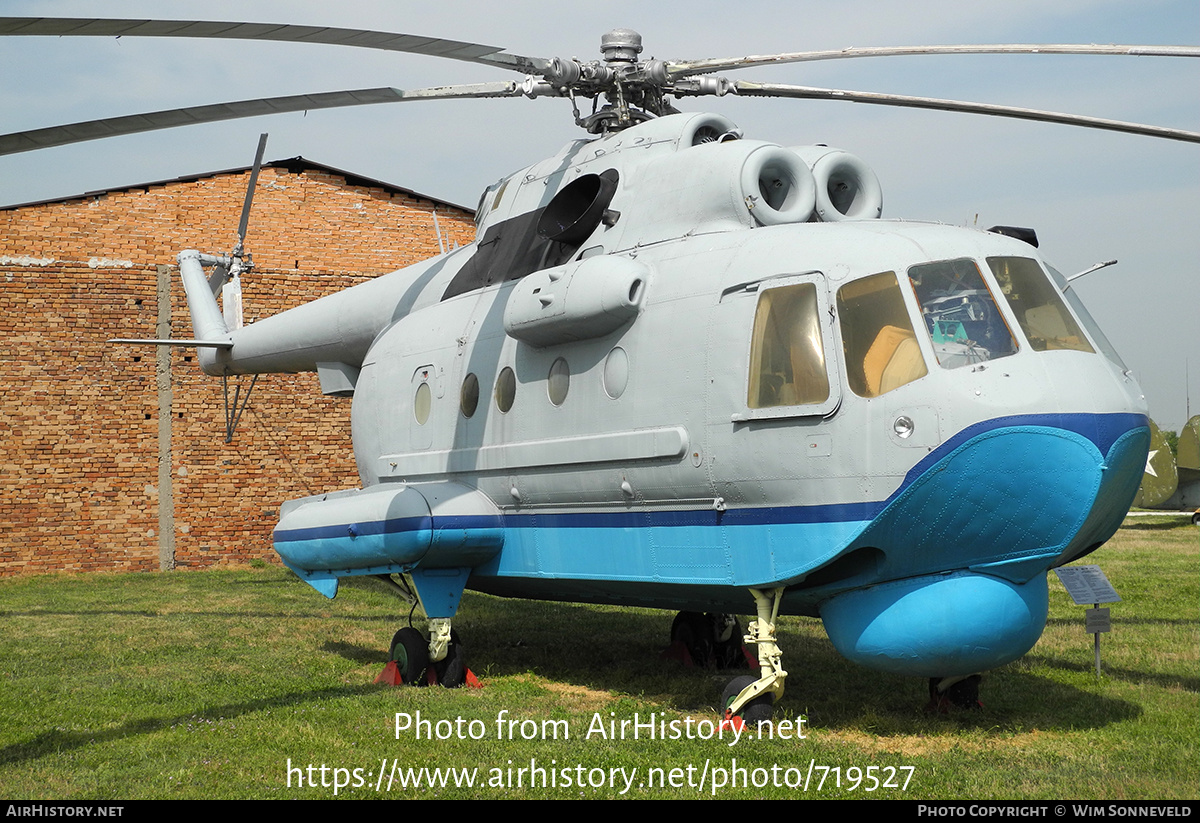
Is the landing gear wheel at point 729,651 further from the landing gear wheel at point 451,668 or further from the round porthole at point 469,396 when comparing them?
the round porthole at point 469,396

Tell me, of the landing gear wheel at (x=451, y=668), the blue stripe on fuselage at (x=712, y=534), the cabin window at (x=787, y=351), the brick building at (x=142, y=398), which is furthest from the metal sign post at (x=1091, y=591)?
the brick building at (x=142, y=398)

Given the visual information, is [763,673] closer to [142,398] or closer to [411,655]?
[411,655]

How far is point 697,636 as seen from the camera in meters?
9.54

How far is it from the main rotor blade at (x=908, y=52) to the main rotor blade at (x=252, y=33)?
155cm

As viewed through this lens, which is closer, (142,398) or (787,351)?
(787,351)

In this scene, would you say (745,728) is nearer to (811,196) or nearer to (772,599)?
(772,599)

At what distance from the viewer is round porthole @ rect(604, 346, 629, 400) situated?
7172 mm

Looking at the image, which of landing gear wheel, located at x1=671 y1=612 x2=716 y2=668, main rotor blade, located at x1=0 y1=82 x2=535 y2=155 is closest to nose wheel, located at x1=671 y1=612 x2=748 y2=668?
landing gear wheel, located at x1=671 y1=612 x2=716 y2=668

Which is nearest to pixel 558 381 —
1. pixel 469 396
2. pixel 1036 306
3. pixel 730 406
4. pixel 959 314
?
pixel 469 396

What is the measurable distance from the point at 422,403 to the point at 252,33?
13.5 feet

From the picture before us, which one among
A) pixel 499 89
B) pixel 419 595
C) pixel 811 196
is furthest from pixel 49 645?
pixel 811 196

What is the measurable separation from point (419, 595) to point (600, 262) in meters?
3.21

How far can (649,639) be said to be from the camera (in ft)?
36.2

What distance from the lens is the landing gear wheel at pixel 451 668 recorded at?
8727 millimetres
